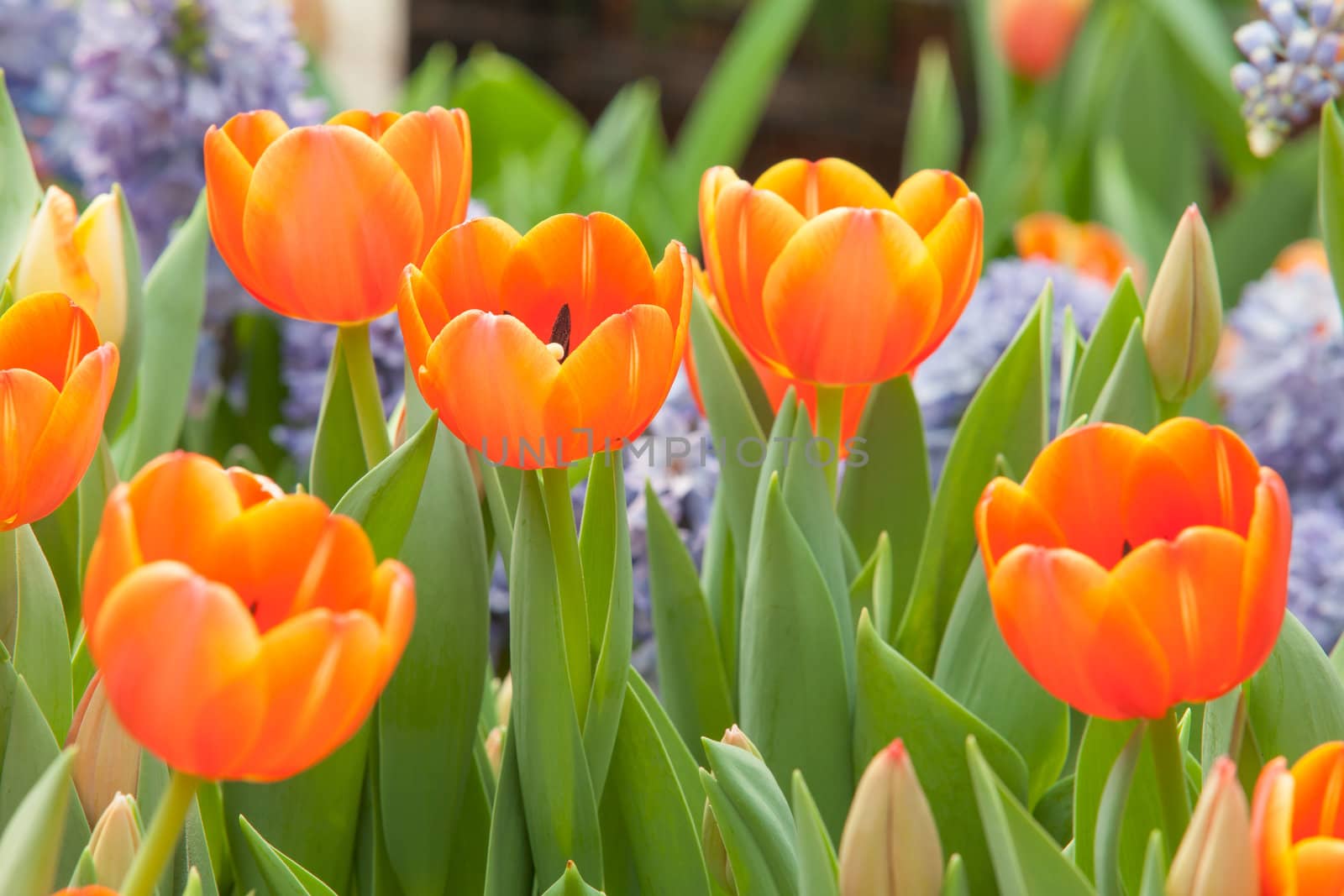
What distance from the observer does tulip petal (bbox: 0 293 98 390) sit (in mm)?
454

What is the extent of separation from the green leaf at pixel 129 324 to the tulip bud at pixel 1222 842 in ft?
1.48

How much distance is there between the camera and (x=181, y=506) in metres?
0.33

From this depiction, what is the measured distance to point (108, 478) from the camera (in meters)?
0.58

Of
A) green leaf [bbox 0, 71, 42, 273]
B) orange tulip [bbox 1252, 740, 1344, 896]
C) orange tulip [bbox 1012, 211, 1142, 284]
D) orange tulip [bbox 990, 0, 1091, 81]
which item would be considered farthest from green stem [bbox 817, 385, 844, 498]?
orange tulip [bbox 990, 0, 1091, 81]

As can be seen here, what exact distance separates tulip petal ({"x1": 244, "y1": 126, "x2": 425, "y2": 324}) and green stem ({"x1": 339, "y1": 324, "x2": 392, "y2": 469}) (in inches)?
1.4

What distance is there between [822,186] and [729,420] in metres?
0.11

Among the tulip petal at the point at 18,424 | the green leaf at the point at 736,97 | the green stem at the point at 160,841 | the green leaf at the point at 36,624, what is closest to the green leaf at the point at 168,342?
the green leaf at the point at 36,624

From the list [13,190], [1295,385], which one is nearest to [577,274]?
[13,190]

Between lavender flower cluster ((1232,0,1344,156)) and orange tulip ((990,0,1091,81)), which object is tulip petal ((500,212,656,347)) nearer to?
lavender flower cluster ((1232,0,1344,156))

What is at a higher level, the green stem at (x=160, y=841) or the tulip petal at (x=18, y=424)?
the tulip petal at (x=18, y=424)

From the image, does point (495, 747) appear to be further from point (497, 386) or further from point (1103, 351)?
point (1103, 351)

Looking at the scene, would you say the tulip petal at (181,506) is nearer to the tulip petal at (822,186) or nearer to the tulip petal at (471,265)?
the tulip petal at (471,265)

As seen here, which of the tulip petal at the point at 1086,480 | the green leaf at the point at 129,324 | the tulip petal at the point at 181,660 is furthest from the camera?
the green leaf at the point at 129,324

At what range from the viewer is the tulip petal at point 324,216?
467mm
